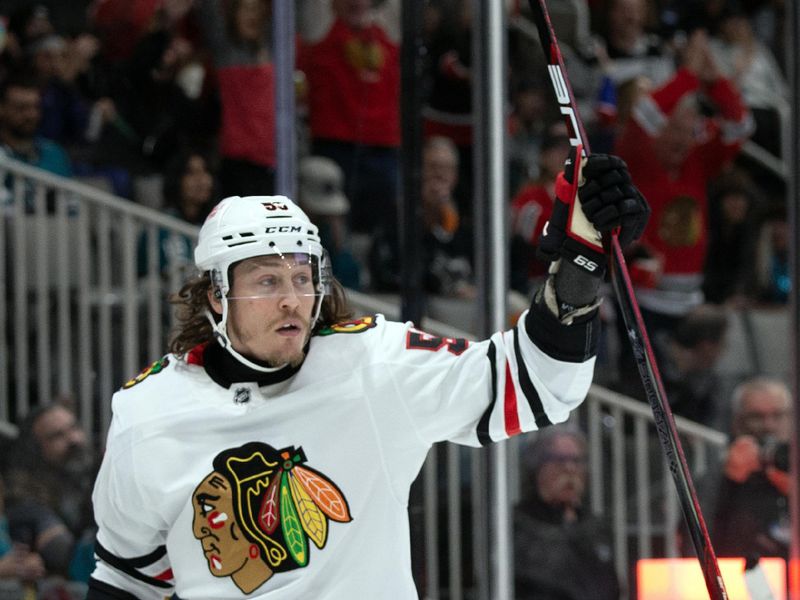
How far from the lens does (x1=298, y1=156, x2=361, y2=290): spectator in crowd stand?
10.0 ft

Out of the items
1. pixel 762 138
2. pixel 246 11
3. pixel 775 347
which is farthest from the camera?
pixel 762 138

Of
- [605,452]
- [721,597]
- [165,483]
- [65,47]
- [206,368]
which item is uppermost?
[65,47]

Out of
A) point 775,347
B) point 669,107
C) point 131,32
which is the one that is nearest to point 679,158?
point 669,107

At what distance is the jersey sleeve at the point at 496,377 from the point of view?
5.79 ft

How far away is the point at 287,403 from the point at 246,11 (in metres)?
1.44

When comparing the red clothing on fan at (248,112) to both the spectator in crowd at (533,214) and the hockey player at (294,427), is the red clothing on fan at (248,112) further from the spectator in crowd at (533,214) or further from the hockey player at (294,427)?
the hockey player at (294,427)

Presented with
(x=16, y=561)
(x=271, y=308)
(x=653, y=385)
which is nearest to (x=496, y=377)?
(x=653, y=385)

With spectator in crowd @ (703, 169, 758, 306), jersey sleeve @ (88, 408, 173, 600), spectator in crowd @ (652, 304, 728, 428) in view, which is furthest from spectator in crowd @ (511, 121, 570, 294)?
jersey sleeve @ (88, 408, 173, 600)

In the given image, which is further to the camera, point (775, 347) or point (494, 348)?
point (775, 347)

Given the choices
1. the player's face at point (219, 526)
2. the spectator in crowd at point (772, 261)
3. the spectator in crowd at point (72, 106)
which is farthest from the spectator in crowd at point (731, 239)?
the player's face at point (219, 526)

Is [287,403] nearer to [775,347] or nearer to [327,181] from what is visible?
[327,181]

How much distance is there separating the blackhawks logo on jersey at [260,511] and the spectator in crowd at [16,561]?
1237mm

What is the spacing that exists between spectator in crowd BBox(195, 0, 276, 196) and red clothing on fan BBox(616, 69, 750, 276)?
0.97 m

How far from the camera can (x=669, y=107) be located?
3600mm
